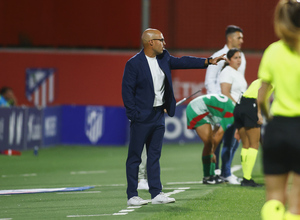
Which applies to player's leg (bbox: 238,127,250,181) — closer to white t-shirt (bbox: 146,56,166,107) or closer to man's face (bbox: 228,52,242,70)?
man's face (bbox: 228,52,242,70)

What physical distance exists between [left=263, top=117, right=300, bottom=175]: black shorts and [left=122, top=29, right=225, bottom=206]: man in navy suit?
10.5 ft

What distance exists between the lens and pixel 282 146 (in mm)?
4637

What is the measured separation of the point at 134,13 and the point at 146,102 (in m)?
16.3

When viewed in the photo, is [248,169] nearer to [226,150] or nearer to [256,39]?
[226,150]

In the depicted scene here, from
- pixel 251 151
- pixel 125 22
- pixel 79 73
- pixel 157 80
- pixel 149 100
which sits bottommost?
pixel 251 151

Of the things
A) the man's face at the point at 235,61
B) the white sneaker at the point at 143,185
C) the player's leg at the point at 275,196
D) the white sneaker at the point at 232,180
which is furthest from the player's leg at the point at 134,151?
the player's leg at the point at 275,196

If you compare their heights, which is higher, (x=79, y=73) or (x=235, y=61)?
(x=235, y=61)

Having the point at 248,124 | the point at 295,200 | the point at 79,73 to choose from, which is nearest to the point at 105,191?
the point at 248,124

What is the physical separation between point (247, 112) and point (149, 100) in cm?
212

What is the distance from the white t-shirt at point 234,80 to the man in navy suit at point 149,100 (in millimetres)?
2374

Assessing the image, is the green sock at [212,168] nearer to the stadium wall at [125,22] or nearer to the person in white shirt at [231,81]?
the person in white shirt at [231,81]

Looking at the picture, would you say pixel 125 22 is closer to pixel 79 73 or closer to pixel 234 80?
pixel 79 73

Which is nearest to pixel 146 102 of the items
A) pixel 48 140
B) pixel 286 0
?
pixel 286 0

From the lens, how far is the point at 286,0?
15.5 ft
